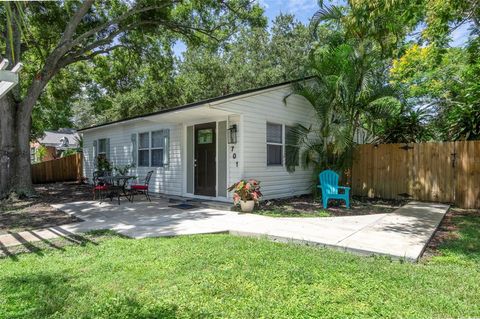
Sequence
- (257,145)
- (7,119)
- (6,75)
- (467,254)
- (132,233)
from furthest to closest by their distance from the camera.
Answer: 1. (7,119)
2. (257,145)
3. (132,233)
4. (467,254)
5. (6,75)

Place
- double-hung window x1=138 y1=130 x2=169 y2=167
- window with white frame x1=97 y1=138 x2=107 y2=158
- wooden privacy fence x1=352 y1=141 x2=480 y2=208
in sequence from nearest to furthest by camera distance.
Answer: wooden privacy fence x1=352 y1=141 x2=480 y2=208 → double-hung window x1=138 y1=130 x2=169 y2=167 → window with white frame x1=97 y1=138 x2=107 y2=158

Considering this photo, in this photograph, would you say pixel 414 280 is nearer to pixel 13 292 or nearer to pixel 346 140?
pixel 13 292

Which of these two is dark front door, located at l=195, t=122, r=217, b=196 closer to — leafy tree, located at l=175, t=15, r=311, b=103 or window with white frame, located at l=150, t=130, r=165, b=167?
window with white frame, located at l=150, t=130, r=165, b=167

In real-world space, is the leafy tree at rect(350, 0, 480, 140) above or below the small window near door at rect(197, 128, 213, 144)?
above

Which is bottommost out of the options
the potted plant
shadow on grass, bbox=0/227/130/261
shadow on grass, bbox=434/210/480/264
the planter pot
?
shadow on grass, bbox=434/210/480/264

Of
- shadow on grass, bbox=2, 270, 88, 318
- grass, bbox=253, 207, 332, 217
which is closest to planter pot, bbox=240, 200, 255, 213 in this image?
grass, bbox=253, 207, 332, 217

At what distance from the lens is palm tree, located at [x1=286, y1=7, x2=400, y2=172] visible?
316 inches

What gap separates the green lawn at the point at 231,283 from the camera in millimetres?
2664

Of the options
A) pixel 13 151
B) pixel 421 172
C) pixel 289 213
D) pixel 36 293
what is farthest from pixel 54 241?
pixel 421 172

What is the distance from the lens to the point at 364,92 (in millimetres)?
8094

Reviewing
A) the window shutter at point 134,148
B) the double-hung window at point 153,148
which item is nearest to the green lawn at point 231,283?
the double-hung window at point 153,148

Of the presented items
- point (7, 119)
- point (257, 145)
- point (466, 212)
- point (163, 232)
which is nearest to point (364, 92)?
point (257, 145)

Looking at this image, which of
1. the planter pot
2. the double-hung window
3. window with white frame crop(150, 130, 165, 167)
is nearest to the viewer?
the planter pot

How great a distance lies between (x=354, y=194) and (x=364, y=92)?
12.2ft
